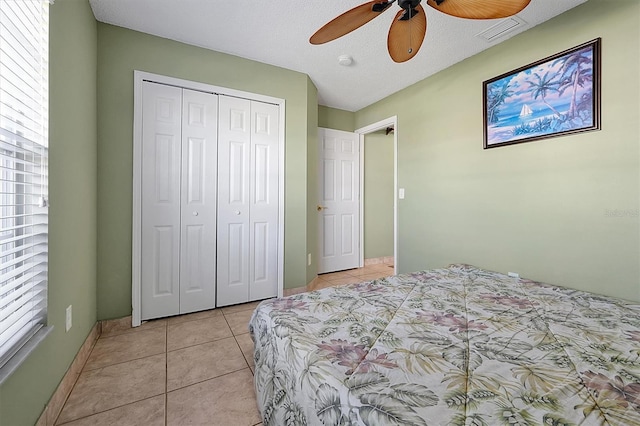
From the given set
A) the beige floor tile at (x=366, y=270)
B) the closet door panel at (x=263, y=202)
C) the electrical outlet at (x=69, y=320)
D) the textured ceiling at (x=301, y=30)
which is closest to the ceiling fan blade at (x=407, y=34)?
the textured ceiling at (x=301, y=30)

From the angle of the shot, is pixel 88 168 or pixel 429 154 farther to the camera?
pixel 429 154

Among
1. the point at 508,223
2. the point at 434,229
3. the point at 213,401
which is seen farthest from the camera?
the point at 434,229

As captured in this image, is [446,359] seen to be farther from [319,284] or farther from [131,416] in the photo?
[319,284]

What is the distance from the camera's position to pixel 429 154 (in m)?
2.98

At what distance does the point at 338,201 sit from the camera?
4.00 metres

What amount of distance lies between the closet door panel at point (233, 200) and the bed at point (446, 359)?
1236mm

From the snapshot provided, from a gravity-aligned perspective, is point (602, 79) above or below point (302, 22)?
below

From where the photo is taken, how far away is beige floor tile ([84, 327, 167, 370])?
1.75 meters

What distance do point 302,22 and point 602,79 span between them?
212cm

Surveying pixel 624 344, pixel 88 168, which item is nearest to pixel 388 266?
pixel 624 344

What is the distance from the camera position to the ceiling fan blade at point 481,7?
1112 millimetres

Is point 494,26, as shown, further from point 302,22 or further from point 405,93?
point 302,22

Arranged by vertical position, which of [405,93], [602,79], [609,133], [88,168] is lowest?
[88,168]

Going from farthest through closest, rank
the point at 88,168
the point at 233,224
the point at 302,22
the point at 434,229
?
the point at 434,229, the point at 233,224, the point at 302,22, the point at 88,168
